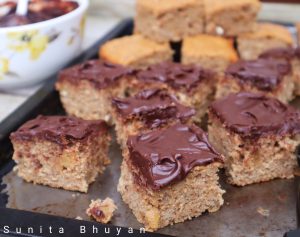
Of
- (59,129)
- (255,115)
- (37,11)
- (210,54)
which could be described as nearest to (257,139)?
(255,115)

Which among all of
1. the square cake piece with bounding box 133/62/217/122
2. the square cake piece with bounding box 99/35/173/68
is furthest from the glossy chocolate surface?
the square cake piece with bounding box 133/62/217/122

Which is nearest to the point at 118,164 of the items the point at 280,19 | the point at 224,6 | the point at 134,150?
the point at 134,150

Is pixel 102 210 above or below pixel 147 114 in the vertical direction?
below

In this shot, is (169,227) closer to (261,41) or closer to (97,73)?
(97,73)

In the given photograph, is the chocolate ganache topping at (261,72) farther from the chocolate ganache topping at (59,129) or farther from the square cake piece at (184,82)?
the chocolate ganache topping at (59,129)

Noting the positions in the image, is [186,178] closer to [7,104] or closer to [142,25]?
[7,104]

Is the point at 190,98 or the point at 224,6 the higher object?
the point at 224,6
